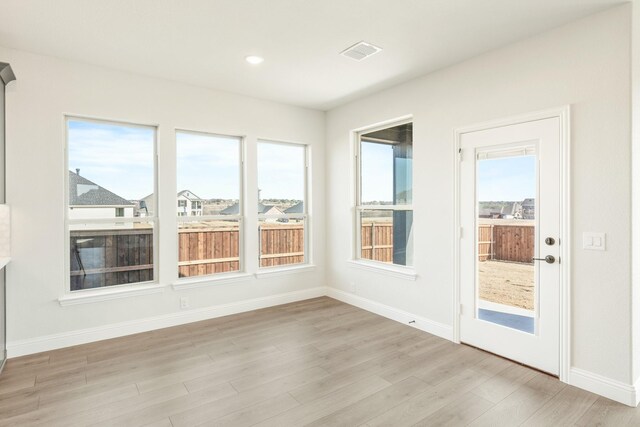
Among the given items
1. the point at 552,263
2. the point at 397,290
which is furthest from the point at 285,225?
the point at 552,263

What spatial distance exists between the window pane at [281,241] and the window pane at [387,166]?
109 cm

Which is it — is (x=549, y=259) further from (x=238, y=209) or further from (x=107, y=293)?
(x=107, y=293)

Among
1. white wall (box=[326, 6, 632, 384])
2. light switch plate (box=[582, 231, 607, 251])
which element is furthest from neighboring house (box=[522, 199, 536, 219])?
light switch plate (box=[582, 231, 607, 251])

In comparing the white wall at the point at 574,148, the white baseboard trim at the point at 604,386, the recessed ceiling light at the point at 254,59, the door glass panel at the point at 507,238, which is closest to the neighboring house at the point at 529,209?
the door glass panel at the point at 507,238

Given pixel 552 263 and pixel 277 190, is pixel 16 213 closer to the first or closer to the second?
pixel 277 190

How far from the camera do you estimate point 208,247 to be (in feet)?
14.6

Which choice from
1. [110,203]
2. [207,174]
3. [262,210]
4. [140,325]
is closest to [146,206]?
[110,203]

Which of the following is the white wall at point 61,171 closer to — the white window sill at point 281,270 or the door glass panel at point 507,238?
the white window sill at point 281,270

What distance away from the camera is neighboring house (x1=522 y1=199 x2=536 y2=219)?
9.78 ft

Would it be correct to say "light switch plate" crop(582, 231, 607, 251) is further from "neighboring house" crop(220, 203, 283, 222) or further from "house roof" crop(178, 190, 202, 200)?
"house roof" crop(178, 190, 202, 200)

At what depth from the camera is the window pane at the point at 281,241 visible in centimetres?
492

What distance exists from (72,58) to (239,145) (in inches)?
76.3

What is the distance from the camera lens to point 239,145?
15.4ft

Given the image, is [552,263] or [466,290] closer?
[552,263]
